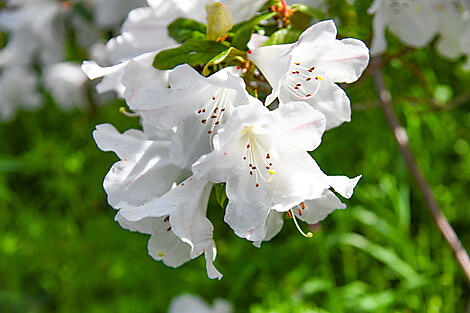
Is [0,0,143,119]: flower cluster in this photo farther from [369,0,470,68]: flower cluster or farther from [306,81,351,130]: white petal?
[306,81,351,130]: white petal

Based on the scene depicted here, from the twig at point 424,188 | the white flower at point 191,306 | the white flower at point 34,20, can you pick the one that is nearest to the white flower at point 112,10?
the white flower at point 34,20

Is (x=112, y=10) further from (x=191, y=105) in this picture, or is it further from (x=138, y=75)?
(x=191, y=105)

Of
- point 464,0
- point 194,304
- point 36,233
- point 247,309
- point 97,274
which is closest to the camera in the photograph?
point 464,0

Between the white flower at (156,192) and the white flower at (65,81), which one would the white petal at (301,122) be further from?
the white flower at (65,81)

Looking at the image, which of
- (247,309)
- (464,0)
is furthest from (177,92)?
(247,309)

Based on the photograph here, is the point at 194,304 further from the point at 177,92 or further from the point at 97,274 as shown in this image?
the point at 177,92

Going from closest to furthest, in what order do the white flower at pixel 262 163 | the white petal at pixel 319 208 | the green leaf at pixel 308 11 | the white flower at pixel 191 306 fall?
the white flower at pixel 262 163 < the white petal at pixel 319 208 < the green leaf at pixel 308 11 < the white flower at pixel 191 306

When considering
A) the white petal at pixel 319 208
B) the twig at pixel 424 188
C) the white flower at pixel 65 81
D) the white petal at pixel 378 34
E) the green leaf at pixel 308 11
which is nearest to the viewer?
the white petal at pixel 319 208
